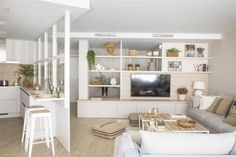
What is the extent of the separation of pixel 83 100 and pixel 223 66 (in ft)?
12.8

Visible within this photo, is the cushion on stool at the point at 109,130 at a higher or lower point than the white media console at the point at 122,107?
lower

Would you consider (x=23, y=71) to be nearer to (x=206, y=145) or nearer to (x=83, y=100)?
(x=83, y=100)

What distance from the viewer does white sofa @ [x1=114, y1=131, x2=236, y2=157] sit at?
168 centimetres

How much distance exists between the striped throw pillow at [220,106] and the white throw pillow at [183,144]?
2.96 metres

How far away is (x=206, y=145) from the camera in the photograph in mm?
1704

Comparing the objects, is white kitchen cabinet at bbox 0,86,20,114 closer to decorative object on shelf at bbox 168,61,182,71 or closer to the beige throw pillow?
decorative object on shelf at bbox 168,61,182,71

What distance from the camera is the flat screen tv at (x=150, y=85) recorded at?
6398 millimetres

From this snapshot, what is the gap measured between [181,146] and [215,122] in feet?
8.60

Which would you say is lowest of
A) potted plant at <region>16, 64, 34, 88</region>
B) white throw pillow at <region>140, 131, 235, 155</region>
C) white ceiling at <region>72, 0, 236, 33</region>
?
white throw pillow at <region>140, 131, 235, 155</region>

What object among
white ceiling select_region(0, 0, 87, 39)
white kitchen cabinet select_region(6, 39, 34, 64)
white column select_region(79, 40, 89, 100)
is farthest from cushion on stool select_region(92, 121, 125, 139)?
white kitchen cabinet select_region(6, 39, 34, 64)

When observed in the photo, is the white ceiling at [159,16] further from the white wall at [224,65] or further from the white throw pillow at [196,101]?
the white throw pillow at [196,101]

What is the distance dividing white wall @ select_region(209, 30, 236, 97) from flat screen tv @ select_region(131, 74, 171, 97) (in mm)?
1282

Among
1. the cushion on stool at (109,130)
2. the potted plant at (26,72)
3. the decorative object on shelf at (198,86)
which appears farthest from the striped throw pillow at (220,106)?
the potted plant at (26,72)

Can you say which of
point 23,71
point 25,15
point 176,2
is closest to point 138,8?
point 176,2
